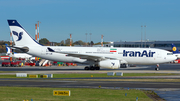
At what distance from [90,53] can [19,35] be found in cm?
1486

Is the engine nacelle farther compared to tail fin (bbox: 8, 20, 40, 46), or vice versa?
tail fin (bbox: 8, 20, 40, 46)

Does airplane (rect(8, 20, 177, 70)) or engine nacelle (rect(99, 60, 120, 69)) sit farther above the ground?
airplane (rect(8, 20, 177, 70))

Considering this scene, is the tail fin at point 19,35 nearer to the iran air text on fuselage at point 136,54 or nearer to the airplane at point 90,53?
the airplane at point 90,53

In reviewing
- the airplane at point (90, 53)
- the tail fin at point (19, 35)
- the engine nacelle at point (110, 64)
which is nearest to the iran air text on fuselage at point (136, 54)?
the airplane at point (90, 53)

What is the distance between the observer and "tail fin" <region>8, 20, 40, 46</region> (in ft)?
174

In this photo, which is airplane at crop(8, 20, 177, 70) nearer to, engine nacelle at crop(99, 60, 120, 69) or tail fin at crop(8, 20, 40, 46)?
tail fin at crop(8, 20, 40, 46)

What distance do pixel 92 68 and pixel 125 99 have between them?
34443 mm

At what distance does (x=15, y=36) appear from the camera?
5369 cm

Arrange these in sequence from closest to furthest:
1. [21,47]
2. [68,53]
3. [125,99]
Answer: [125,99] → [68,53] → [21,47]

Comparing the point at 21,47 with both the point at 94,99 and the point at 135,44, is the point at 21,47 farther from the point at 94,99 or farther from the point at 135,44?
the point at 135,44

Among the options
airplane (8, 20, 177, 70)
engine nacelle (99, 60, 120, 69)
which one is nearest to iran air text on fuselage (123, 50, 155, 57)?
airplane (8, 20, 177, 70)

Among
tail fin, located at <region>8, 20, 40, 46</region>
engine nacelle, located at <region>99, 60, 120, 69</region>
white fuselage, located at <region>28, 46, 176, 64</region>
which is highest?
tail fin, located at <region>8, 20, 40, 46</region>

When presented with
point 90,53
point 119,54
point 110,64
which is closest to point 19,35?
→ point 90,53

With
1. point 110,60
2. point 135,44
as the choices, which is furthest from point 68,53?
point 135,44
